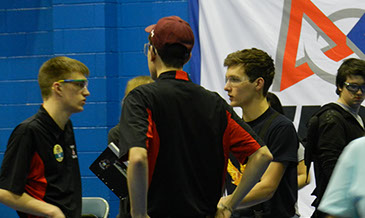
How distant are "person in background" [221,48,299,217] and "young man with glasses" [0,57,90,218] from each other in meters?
0.80

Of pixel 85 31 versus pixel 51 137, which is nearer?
pixel 51 137

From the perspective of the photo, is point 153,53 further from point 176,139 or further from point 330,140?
point 330,140

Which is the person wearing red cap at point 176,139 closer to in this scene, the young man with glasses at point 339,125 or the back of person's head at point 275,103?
the young man with glasses at point 339,125

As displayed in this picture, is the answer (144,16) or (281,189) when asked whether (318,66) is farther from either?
(281,189)

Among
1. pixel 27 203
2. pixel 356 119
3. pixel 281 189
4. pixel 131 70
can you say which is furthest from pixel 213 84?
pixel 27 203

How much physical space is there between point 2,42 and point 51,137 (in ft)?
10.6

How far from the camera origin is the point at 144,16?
18.0 ft

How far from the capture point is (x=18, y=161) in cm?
268

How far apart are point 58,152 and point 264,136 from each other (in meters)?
1.01

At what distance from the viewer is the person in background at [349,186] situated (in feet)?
4.39

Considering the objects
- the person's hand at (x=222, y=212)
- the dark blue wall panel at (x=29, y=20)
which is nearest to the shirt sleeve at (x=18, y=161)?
the person's hand at (x=222, y=212)

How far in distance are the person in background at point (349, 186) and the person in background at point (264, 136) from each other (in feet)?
4.56

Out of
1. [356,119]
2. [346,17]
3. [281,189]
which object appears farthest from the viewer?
[346,17]

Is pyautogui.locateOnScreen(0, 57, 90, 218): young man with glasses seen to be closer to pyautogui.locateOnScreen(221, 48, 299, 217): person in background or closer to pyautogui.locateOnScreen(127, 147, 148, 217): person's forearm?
pyautogui.locateOnScreen(127, 147, 148, 217): person's forearm
